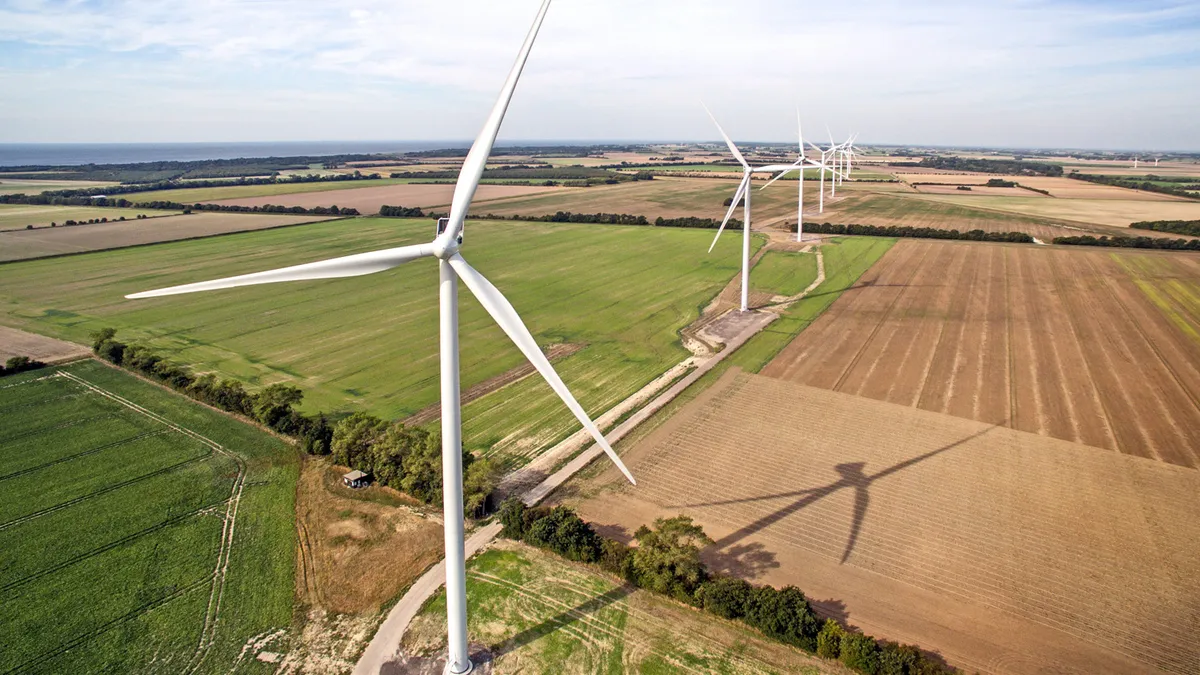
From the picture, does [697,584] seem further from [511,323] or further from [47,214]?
[47,214]

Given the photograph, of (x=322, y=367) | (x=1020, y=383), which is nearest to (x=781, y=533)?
(x=1020, y=383)

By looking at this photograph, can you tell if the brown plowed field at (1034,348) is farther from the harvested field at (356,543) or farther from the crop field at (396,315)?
the harvested field at (356,543)

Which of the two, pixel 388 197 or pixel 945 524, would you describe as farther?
pixel 388 197

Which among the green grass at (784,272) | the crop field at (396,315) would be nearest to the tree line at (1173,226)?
the green grass at (784,272)

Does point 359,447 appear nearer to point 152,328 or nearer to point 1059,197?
point 152,328

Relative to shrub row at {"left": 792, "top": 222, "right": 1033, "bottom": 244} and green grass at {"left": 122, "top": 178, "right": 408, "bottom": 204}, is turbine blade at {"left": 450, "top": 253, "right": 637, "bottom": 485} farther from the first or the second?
green grass at {"left": 122, "top": 178, "right": 408, "bottom": 204}

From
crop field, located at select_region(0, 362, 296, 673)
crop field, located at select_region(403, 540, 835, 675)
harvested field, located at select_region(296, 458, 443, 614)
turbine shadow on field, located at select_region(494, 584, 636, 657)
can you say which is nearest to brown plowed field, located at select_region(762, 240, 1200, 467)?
crop field, located at select_region(403, 540, 835, 675)

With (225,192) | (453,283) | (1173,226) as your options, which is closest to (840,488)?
(453,283)
